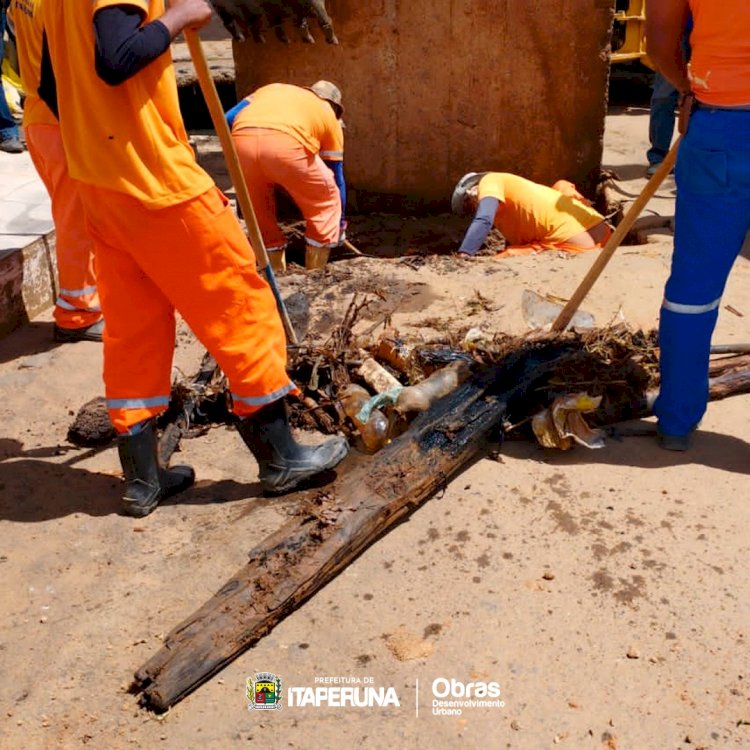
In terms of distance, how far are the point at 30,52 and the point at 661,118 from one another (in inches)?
194

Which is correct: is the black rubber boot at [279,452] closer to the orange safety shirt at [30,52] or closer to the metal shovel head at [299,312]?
the metal shovel head at [299,312]

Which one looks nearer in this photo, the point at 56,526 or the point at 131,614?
the point at 131,614

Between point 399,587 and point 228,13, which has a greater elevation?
point 228,13

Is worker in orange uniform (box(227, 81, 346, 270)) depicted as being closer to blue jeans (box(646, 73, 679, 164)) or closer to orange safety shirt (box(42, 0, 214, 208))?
orange safety shirt (box(42, 0, 214, 208))

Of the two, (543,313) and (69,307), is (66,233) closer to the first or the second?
(69,307)

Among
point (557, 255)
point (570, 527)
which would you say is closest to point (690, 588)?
point (570, 527)

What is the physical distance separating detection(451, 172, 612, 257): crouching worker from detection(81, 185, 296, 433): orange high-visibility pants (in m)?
2.90

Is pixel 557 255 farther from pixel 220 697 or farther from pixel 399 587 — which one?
pixel 220 697

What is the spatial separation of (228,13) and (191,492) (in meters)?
4.26

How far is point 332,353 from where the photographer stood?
4.04 meters

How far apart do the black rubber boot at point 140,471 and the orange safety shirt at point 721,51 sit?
7.43ft

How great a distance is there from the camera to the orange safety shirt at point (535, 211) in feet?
18.9

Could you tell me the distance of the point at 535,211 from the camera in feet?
19.0

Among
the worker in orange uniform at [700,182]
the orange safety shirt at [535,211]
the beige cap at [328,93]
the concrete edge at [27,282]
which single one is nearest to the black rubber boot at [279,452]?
the worker in orange uniform at [700,182]
